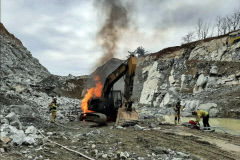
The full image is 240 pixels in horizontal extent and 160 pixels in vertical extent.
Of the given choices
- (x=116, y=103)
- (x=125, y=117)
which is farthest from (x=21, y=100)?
(x=125, y=117)

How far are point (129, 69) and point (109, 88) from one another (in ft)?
6.66

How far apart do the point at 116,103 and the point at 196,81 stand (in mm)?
14828

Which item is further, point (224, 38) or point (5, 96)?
point (224, 38)

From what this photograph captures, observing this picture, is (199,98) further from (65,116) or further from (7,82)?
(7,82)

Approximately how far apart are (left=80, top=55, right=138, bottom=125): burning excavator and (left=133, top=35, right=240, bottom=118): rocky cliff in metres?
7.43

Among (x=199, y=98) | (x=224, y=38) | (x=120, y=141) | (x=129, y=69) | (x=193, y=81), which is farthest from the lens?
(x=224, y=38)

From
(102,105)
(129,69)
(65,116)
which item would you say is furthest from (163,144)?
(65,116)

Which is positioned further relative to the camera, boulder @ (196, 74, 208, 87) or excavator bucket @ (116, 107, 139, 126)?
boulder @ (196, 74, 208, 87)

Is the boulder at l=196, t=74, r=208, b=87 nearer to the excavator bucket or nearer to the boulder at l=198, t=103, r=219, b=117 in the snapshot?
the boulder at l=198, t=103, r=219, b=117

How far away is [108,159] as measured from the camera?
5.36 m

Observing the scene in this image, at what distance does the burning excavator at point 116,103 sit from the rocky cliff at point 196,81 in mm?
7430

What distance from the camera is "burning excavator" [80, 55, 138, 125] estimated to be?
10.8 meters

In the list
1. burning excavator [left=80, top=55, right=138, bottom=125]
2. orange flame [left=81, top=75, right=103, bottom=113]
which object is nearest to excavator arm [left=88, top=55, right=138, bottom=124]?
burning excavator [left=80, top=55, right=138, bottom=125]

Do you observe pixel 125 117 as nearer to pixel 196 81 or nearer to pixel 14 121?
pixel 14 121
